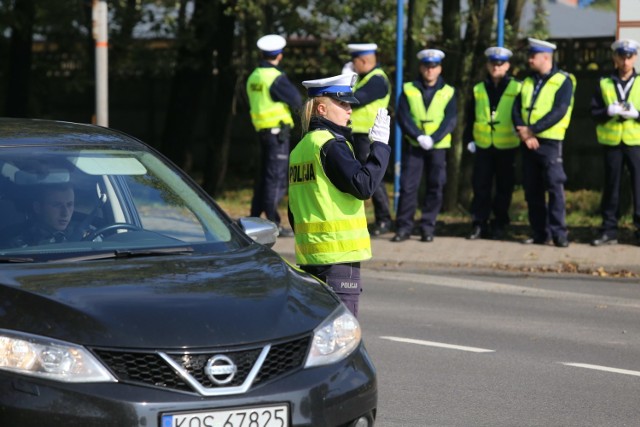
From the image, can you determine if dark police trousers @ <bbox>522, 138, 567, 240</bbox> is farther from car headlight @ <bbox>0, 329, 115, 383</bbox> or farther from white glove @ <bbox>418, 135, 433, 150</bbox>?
car headlight @ <bbox>0, 329, 115, 383</bbox>

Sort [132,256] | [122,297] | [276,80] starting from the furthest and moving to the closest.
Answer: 1. [276,80]
2. [132,256]
3. [122,297]

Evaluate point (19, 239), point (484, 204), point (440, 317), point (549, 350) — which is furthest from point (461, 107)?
A: point (19, 239)

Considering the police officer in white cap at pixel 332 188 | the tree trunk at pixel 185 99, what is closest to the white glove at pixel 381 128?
the police officer in white cap at pixel 332 188

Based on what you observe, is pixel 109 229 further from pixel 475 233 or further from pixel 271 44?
pixel 475 233

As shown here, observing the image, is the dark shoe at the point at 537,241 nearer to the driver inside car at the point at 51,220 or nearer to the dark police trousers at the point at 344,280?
the dark police trousers at the point at 344,280

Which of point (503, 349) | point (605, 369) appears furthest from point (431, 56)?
point (605, 369)

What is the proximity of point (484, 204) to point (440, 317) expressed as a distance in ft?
15.8

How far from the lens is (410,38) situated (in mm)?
20156

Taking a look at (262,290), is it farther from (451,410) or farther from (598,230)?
(598,230)

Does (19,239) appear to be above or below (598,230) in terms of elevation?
above

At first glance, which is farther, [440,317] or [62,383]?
[440,317]

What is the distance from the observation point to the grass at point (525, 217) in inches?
626

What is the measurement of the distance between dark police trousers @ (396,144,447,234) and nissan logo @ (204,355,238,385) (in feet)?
34.2

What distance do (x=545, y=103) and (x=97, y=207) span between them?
8.92 metres
